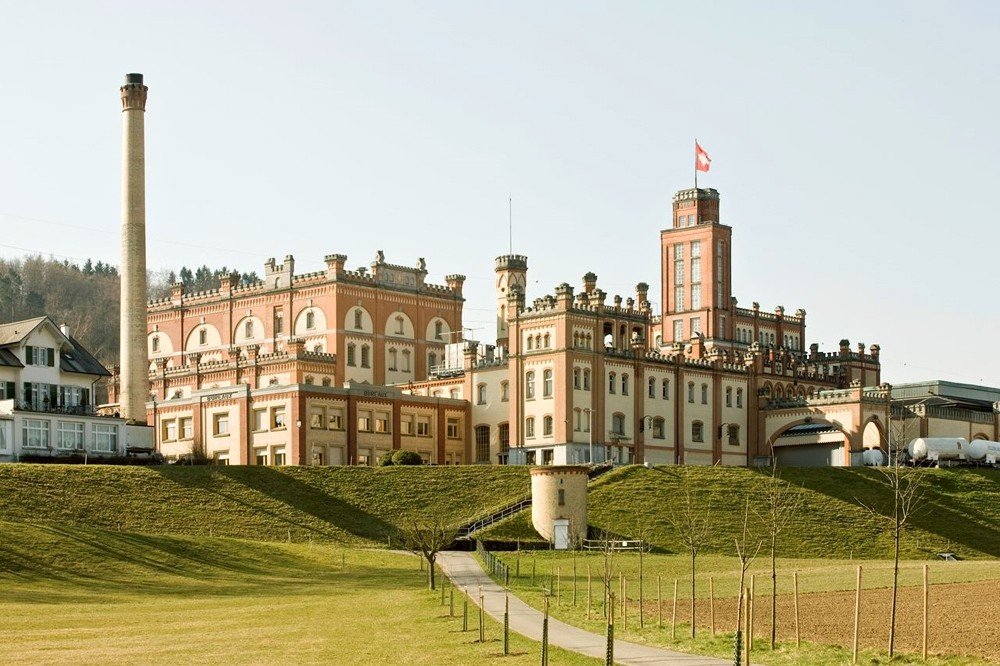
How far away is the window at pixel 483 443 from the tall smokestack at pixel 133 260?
2296cm

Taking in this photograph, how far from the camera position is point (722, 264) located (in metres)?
133

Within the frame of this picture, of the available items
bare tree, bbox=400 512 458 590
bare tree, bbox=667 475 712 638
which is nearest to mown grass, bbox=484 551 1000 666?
bare tree, bbox=400 512 458 590

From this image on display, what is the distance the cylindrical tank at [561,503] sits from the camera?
86.2 m

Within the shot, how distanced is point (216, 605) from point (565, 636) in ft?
63.2

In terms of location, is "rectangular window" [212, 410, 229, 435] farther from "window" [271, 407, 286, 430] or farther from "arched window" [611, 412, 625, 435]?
"arched window" [611, 412, 625, 435]

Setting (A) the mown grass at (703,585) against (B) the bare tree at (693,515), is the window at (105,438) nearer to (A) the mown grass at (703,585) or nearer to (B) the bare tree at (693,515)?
(A) the mown grass at (703,585)

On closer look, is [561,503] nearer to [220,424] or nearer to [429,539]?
[429,539]

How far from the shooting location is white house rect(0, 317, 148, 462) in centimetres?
9688

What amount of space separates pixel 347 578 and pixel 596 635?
28095 millimetres

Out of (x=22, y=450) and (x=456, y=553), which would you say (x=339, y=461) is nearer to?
(x=22, y=450)

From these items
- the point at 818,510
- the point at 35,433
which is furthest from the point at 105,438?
the point at 818,510

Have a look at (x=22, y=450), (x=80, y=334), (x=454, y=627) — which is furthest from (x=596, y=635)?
(x=80, y=334)

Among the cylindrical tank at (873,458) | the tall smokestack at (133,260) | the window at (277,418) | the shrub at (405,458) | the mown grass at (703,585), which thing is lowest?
the mown grass at (703,585)

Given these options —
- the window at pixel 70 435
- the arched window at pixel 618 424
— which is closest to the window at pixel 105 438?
the window at pixel 70 435
